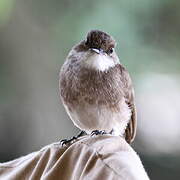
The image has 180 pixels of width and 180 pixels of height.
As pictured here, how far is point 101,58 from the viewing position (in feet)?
9.04

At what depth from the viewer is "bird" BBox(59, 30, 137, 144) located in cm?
271

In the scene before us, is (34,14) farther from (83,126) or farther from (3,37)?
(83,126)

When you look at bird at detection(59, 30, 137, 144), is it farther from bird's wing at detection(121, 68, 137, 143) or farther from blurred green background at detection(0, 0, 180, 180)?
blurred green background at detection(0, 0, 180, 180)

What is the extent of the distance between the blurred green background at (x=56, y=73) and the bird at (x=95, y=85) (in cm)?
124

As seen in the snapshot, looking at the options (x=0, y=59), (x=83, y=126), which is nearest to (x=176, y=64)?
(x=0, y=59)

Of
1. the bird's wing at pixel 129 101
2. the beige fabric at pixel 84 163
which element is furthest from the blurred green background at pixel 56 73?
the beige fabric at pixel 84 163

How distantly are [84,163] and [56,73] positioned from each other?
2630mm

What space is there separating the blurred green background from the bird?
1.24m

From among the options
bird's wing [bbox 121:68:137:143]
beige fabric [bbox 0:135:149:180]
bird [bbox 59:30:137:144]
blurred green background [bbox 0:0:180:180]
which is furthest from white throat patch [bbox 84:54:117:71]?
blurred green background [bbox 0:0:180:180]

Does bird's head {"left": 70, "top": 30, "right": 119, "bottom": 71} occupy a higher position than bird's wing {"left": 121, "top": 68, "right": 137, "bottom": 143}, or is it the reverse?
bird's head {"left": 70, "top": 30, "right": 119, "bottom": 71}

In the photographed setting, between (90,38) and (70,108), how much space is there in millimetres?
331

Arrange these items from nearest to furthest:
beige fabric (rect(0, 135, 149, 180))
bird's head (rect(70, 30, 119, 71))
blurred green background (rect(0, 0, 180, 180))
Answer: beige fabric (rect(0, 135, 149, 180)) < bird's head (rect(70, 30, 119, 71)) < blurred green background (rect(0, 0, 180, 180))

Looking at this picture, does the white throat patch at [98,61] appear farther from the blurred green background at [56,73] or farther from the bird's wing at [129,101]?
the blurred green background at [56,73]

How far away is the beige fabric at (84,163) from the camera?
1773 millimetres
